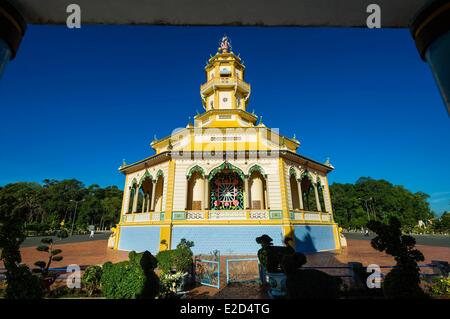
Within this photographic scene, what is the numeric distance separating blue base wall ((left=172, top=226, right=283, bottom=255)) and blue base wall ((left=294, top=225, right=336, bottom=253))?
1.41 metres

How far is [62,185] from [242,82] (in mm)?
70244

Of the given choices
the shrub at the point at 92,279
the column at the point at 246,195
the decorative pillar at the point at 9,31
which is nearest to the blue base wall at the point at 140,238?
the column at the point at 246,195

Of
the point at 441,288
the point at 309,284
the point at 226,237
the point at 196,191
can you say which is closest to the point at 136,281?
the point at 309,284

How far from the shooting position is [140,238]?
A: 15.2 meters

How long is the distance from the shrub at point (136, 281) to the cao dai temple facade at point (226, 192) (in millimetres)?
9101

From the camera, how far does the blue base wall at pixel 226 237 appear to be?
13.3 m

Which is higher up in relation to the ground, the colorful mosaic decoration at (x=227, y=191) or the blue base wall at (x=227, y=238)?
the colorful mosaic decoration at (x=227, y=191)

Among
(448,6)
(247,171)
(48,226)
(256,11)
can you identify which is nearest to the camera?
(448,6)

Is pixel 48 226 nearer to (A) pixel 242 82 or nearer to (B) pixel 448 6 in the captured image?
(A) pixel 242 82

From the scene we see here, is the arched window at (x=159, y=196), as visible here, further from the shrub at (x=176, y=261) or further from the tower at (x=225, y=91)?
the shrub at (x=176, y=261)

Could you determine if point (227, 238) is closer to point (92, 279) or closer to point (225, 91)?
point (92, 279)

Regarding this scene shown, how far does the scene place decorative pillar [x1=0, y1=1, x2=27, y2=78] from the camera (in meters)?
1.37

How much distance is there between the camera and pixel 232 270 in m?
9.53
